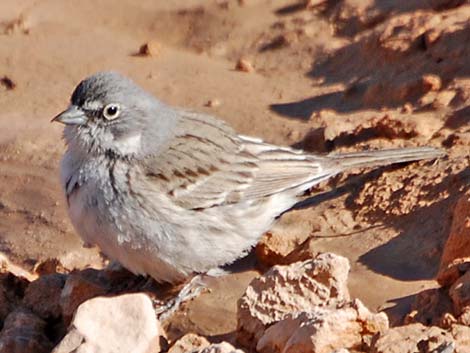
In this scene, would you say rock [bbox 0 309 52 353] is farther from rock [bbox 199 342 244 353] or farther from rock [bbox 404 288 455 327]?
rock [bbox 404 288 455 327]

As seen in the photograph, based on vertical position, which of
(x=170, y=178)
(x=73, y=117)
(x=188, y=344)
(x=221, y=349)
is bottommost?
(x=188, y=344)

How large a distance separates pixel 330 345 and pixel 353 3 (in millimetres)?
5583

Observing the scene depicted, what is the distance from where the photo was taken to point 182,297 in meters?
7.71

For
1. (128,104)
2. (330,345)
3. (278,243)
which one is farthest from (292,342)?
(128,104)

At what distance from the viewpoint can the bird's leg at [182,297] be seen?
24.8ft

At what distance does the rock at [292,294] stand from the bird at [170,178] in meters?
1.23

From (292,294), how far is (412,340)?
946 mm

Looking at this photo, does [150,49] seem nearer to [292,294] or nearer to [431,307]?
[292,294]

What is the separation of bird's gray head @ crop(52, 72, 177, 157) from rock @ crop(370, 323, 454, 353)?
8.95 ft

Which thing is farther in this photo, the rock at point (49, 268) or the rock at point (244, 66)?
the rock at point (244, 66)

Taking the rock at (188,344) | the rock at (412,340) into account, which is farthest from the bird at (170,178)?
the rock at (412,340)

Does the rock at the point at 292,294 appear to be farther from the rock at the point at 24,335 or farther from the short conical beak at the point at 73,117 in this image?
the short conical beak at the point at 73,117

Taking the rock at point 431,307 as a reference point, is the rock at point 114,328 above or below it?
below

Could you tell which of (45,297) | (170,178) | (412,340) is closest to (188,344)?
(45,297)
